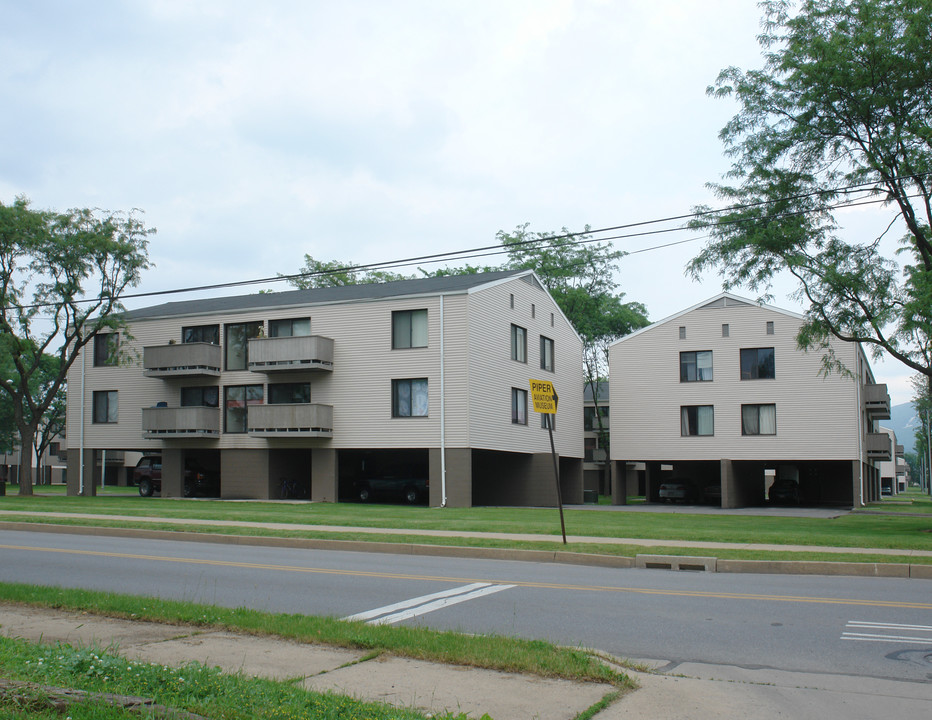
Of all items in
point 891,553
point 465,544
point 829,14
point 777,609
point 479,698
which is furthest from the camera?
point 829,14

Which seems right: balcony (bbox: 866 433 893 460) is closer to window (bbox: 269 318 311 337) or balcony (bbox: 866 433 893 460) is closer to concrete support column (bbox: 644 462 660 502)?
concrete support column (bbox: 644 462 660 502)

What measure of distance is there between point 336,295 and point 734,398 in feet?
60.6

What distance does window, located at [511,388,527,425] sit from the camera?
3810 centimetres

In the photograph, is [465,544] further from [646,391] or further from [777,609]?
[646,391]

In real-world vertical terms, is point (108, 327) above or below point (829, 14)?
below

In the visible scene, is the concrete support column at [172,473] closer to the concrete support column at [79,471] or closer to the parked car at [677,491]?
the concrete support column at [79,471]

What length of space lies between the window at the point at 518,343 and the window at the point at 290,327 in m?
8.58

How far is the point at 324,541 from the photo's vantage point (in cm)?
1742

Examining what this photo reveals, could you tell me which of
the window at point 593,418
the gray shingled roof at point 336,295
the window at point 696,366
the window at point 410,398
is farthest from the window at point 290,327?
the window at point 593,418

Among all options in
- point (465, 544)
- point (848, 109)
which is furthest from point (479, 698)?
point (848, 109)

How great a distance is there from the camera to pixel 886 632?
28.7 feet

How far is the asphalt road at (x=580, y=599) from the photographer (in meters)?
8.03

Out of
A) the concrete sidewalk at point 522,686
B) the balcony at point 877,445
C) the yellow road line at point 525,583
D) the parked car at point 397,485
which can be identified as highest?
the balcony at point 877,445

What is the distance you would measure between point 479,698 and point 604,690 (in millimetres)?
899
